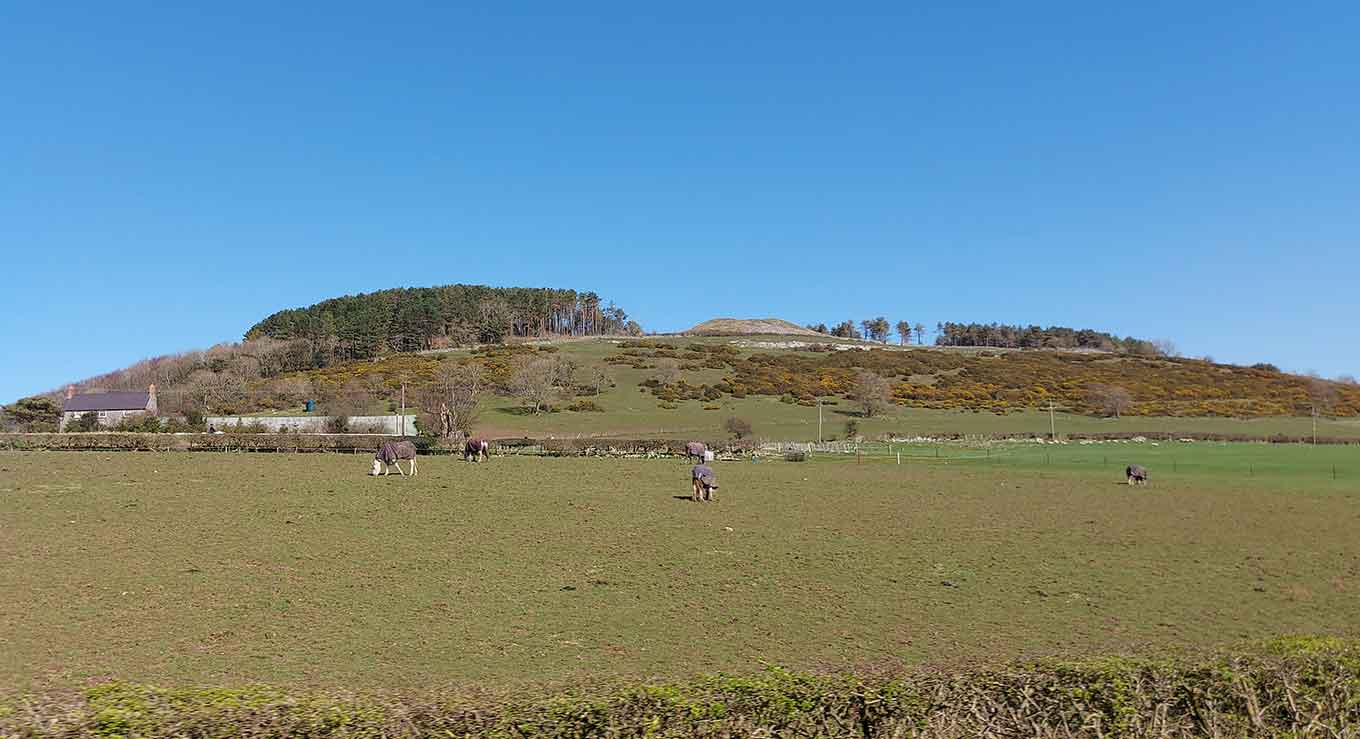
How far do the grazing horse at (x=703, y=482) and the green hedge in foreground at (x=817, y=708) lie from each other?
23.1 metres

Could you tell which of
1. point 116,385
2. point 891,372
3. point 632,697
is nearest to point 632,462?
point 632,697

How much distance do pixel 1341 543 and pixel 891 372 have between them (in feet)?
319

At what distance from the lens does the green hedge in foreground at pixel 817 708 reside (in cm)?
570

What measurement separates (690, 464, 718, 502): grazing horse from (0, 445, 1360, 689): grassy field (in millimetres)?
1174

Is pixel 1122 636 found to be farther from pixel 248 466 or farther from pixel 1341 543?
pixel 248 466

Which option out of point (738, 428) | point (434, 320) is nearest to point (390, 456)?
point (738, 428)

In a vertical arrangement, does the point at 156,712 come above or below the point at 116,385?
below

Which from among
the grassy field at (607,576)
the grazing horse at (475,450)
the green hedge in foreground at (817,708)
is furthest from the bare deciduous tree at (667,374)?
the green hedge in foreground at (817,708)

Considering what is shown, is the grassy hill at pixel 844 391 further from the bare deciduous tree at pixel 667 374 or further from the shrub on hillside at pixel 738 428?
the shrub on hillside at pixel 738 428

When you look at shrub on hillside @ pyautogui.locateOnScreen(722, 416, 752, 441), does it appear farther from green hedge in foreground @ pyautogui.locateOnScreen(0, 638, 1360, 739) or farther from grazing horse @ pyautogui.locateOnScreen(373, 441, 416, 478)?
green hedge in foreground @ pyautogui.locateOnScreen(0, 638, 1360, 739)

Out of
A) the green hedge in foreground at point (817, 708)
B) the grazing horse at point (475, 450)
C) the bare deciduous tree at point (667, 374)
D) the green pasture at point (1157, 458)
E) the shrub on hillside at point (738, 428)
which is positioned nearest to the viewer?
the green hedge in foreground at point (817, 708)

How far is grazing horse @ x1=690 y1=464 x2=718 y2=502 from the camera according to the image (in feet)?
97.8

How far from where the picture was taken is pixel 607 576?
17.9 meters

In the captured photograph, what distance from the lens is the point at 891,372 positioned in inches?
4744
